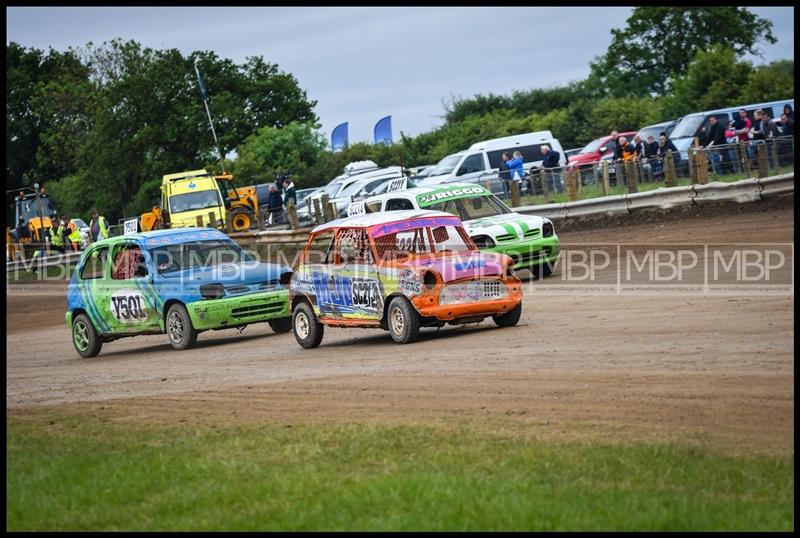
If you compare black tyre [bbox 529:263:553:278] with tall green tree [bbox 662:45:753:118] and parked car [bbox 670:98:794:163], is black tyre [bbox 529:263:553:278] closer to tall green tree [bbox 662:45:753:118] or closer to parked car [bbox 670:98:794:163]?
parked car [bbox 670:98:794:163]

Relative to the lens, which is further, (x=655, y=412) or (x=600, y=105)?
(x=600, y=105)

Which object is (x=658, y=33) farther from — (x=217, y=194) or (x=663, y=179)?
(x=663, y=179)

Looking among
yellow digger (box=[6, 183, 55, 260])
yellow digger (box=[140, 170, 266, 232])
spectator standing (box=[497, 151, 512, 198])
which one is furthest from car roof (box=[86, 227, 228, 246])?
yellow digger (box=[6, 183, 55, 260])

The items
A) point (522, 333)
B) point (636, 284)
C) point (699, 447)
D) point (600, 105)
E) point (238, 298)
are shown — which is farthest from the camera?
point (600, 105)

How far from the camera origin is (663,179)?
28.4 m

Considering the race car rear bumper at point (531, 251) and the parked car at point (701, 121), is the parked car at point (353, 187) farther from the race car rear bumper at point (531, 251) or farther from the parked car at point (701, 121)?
the race car rear bumper at point (531, 251)

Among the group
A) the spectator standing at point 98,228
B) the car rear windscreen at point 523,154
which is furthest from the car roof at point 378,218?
the spectator standing at point 98,228

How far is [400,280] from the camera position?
1550cm

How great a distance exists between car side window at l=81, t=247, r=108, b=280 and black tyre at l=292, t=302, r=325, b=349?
12.8 ft

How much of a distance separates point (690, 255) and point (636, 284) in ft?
9.43

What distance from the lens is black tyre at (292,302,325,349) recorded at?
54.9 feet

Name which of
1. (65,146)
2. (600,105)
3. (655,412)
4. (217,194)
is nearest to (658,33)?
(600,105)

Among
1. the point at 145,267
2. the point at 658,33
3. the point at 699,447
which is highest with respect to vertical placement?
the point at 658,33

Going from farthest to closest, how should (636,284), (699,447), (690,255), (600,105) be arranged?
1. (600,105)
2. (690,255)
3. (636,284)
4. (699,447)
